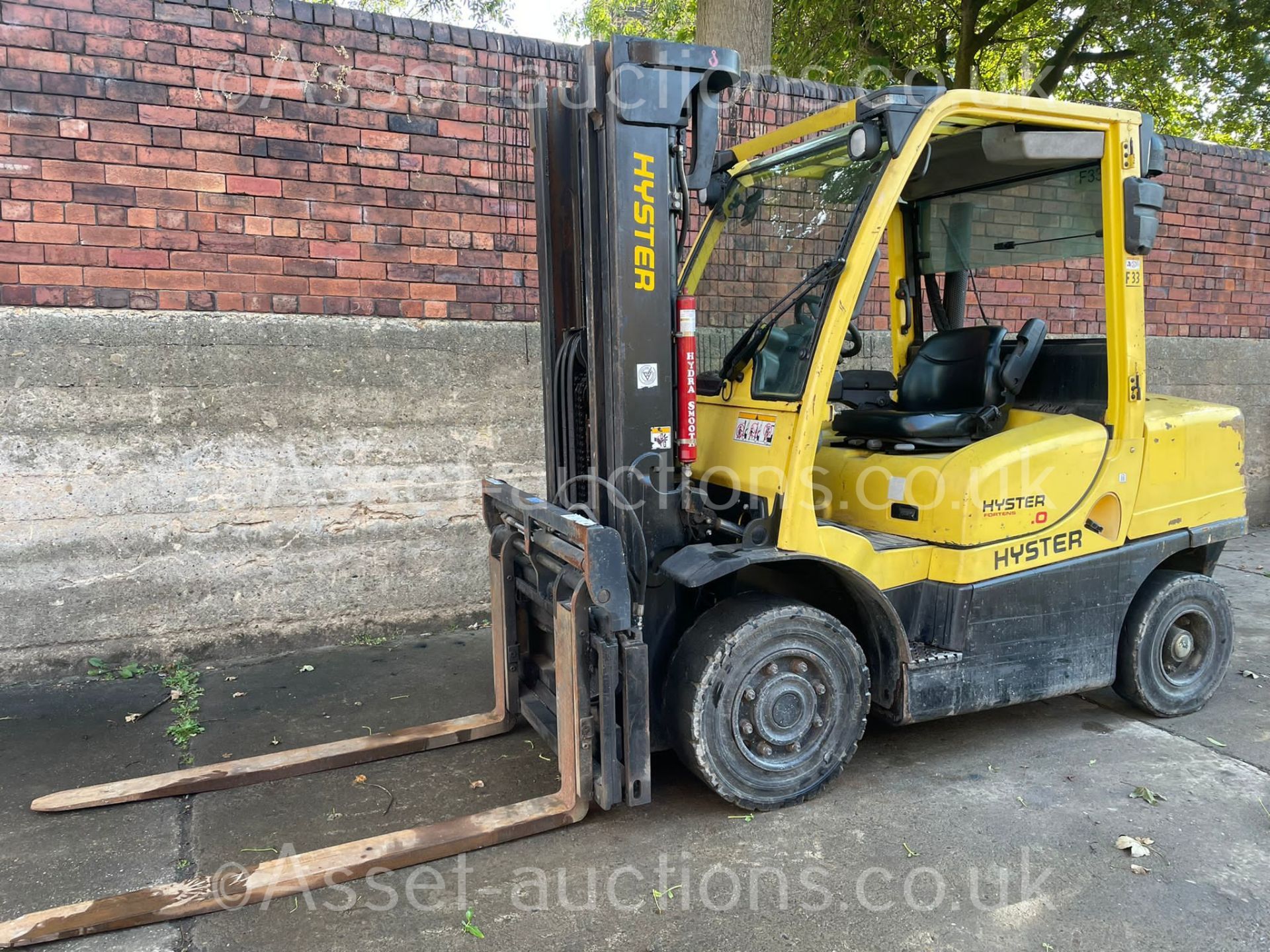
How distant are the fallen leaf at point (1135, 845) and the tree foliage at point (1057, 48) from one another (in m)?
9.19

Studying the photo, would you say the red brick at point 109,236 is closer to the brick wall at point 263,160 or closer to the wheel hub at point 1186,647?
the brick wall at point 263,160

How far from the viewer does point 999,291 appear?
7.28 m

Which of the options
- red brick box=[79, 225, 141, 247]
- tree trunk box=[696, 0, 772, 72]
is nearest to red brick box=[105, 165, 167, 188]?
red brick box=[79, 225, 141, 247]

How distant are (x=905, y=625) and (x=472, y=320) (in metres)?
3.27

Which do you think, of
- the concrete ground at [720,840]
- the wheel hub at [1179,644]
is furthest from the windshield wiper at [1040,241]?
the concrete ground at [720,840]

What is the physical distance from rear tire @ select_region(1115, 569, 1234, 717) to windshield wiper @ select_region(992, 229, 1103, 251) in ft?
5.25

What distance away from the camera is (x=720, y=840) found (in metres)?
3.18

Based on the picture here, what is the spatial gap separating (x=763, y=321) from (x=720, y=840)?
77.1 inches

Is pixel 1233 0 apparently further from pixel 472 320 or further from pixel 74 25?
pixel 74 25

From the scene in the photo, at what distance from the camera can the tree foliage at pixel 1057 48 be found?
980 cm

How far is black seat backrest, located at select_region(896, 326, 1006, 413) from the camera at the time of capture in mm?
4027

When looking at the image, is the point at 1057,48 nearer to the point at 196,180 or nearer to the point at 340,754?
the point at 196,180

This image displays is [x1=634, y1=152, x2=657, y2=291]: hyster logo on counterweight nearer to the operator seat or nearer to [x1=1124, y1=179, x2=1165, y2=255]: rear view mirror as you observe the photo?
the operator seat

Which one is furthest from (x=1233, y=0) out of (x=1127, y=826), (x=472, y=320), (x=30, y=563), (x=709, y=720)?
(x=30, y=563)
